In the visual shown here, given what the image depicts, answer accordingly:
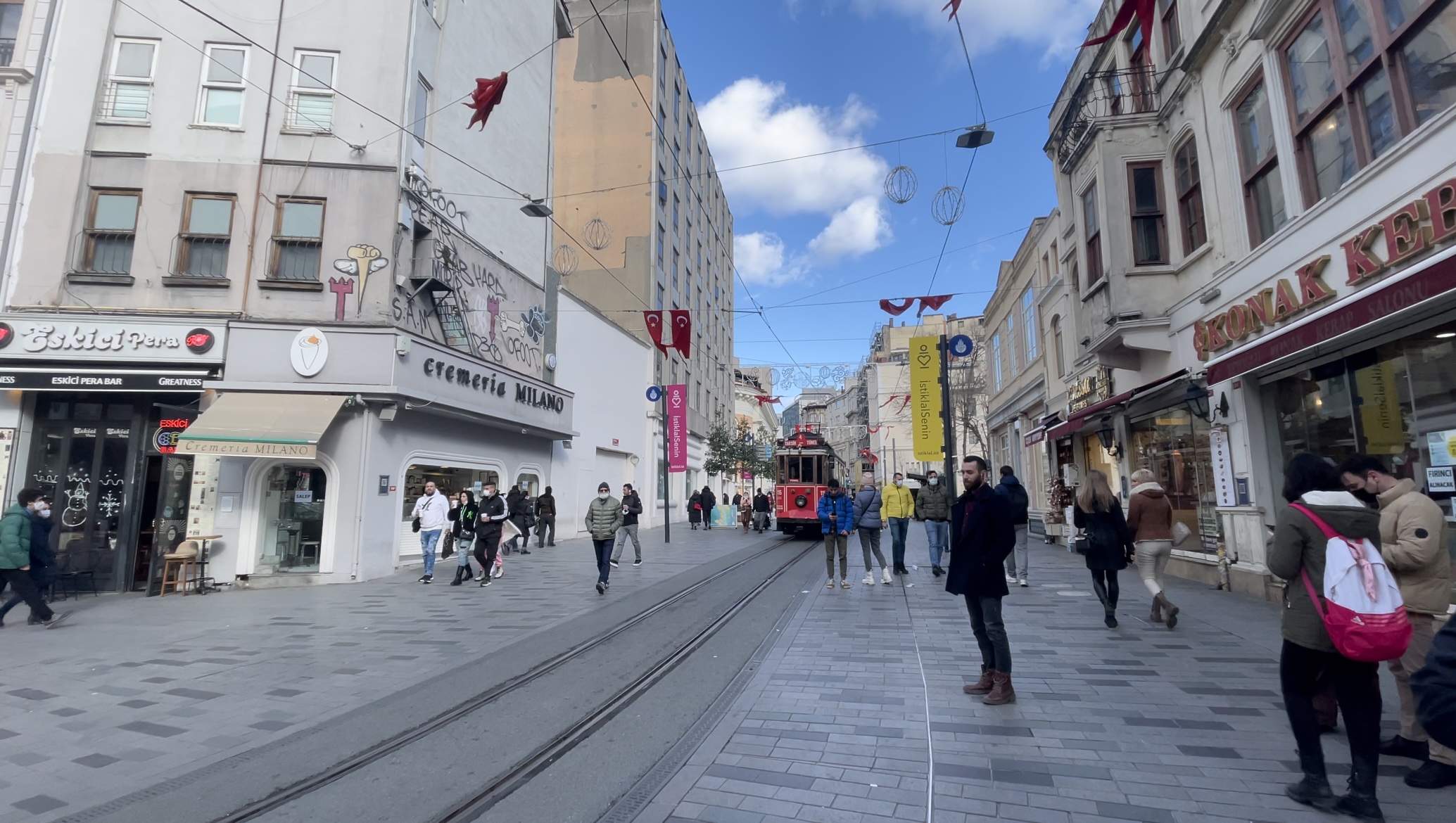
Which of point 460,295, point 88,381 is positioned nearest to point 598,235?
point 460,295

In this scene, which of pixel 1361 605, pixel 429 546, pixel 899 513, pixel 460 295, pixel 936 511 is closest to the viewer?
pixel 1361 605

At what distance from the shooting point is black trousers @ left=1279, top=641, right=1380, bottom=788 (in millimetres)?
3346

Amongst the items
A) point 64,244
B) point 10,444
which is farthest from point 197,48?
point 10,444

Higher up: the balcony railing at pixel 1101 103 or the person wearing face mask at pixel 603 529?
the balcony railing at pixel 1101 103

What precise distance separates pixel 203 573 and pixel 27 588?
11.0 ft

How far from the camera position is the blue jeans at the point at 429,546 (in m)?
12.7

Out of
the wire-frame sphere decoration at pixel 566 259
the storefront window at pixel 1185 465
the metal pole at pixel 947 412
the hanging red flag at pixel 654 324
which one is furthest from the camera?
the wire-frame sphere decoration at pixel 566 259

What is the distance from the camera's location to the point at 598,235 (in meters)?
32.3

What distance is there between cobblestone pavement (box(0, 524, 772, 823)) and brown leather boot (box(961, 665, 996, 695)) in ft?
13.0

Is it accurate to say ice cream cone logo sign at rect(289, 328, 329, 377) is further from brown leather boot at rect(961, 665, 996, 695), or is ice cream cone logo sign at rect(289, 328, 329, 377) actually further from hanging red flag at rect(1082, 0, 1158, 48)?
hanging red flag at rect(1082, 0, 1158, 48)

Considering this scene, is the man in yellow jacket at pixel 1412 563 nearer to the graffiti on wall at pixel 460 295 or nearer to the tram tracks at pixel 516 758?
the tram tracks at pixel 516 758

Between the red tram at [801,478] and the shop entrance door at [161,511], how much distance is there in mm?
16076

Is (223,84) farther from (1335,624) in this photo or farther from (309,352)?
(1335,624)

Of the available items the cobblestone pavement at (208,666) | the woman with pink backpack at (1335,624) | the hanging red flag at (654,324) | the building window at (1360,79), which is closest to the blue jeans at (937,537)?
the cobblestone pavement at (208,666)
